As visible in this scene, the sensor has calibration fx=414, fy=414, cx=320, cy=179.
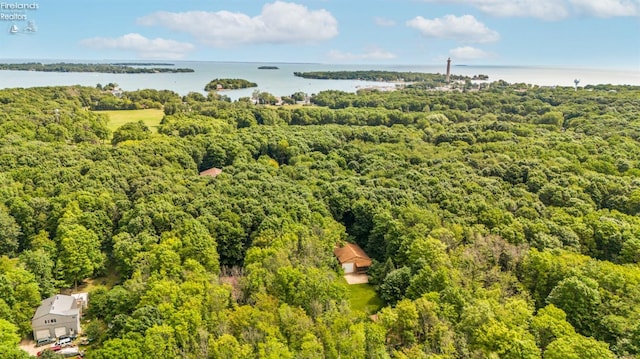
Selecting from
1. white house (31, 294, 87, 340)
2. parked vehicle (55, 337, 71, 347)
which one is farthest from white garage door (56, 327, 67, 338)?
parked vehicle (55, 337, 71, 347)

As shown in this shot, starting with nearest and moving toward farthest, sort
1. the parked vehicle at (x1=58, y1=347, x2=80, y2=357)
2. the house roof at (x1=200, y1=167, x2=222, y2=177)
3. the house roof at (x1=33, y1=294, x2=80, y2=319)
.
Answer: the parked vehicle at (x1=58, y1=347, x2=80, y2=357)
the house roof at (x1=33, y1=294, x2=80, y2=319)
the house roof at (x1=200, y1=167, x2=222, y2=177)

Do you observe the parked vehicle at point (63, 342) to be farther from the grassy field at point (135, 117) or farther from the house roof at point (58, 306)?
the grassy field at point (135, 117)

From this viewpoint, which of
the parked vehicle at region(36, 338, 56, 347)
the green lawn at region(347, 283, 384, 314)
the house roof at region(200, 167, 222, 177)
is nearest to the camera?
the parked vehicle at region(36, 338, 56, 347)

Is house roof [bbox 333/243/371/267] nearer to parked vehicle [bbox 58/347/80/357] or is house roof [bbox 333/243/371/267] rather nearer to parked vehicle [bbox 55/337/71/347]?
parked vehicle [bbox 58/347/80/357]

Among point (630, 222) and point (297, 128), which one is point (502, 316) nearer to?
point (630, 222)

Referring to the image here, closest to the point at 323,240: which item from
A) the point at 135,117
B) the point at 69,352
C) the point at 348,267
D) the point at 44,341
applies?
the point at 348,267

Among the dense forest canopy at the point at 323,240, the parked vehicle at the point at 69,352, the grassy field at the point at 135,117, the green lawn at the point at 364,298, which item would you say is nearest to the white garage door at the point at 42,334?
the dense forest canopy at the point at 323,240
